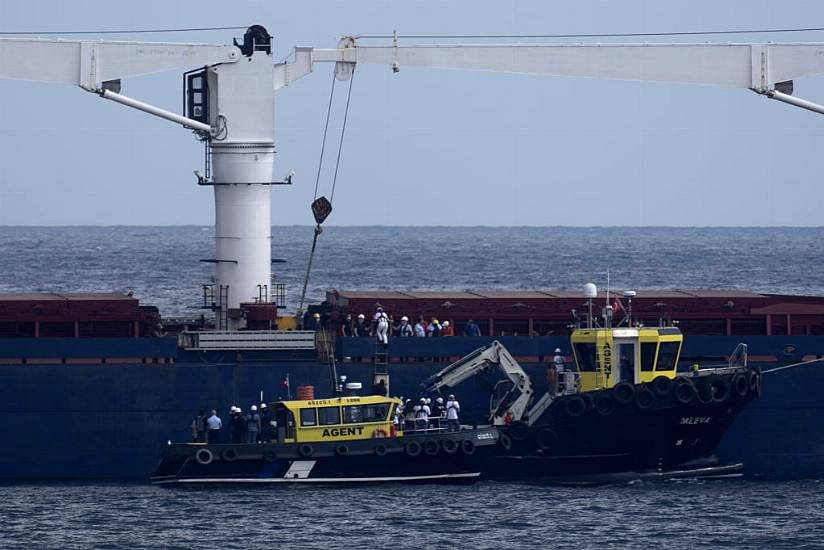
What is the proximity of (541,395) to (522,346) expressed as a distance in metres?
1.43

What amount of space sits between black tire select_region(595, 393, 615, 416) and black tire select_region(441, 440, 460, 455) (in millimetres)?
3768

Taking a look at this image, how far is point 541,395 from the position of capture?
4481cm

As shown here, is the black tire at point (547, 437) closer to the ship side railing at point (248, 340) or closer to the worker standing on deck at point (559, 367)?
the worker standing on deck at point (559, 367)

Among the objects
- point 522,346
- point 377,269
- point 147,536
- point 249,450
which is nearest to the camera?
point 147,536

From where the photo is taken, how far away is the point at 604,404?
140 ft

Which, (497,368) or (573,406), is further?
(497,368)

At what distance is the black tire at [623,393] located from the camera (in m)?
42.7

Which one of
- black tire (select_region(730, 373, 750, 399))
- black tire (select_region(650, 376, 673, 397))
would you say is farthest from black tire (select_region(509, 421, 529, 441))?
black tire (select_region(730, 373, 750, 399))
